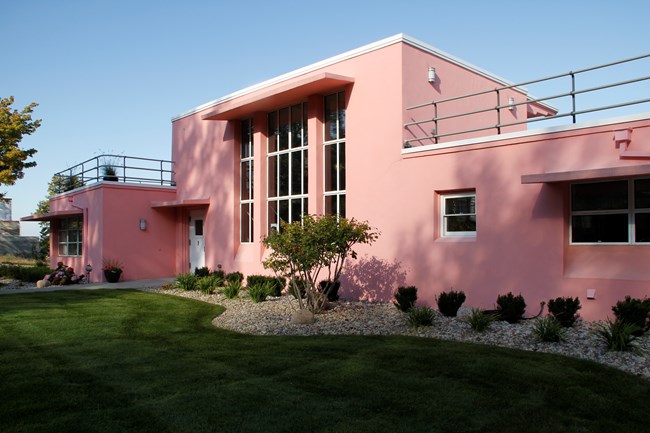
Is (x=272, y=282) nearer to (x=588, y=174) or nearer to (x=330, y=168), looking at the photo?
(x=330, y=168)

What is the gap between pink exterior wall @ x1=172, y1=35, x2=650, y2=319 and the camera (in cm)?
923

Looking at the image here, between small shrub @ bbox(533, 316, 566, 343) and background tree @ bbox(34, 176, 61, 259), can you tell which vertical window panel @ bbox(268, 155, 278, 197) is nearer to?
small shrub @ bbox(533, 316, 566, 343)

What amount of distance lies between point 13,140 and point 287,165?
14.1m

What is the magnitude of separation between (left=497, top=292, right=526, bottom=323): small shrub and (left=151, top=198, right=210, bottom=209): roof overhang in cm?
1146

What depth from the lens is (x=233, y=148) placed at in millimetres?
16812

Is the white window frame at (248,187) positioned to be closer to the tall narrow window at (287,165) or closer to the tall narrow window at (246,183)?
the tall narrow window at (246,183)

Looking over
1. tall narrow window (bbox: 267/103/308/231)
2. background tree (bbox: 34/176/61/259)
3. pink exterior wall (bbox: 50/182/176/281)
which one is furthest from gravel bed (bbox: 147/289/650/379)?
background tree (bbox: 34/176/61/259)

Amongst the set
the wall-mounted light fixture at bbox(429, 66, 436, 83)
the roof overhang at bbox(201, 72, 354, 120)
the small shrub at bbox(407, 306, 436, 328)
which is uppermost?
the wall-mounted light fixture at bbox(429, 66, 436, 83)

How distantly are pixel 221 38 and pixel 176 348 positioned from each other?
36.5 feet

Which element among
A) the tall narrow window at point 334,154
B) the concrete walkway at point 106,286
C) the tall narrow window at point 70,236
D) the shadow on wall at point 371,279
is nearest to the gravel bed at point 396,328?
the shadow on wall at point 371,279

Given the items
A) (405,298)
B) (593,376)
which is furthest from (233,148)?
(593,376)

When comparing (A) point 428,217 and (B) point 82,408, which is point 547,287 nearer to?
(A) point 428,217

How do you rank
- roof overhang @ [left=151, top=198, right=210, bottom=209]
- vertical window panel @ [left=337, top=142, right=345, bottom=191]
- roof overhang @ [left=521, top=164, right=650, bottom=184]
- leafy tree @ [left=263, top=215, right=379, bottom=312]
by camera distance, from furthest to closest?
roof overhang @ [left=151, top=198, right=210, bottom=209]
vertical window panel @ [left=337, top=142, right=345, bottom=191]
leafy tree @ [left=263, top=215, right=379, bottom=312]
roof overhang @ [left=521, top=164, right=650, bottom=184]

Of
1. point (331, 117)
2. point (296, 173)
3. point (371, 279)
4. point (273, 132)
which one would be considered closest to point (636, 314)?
point (371, 279)
